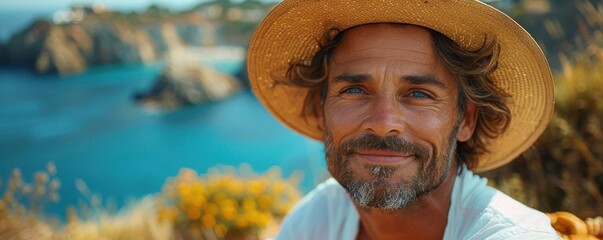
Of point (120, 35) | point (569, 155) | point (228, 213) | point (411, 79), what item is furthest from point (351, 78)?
point (120, 35)

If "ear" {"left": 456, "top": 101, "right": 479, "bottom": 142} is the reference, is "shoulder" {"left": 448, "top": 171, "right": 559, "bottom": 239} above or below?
below

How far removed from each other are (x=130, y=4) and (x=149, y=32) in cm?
40

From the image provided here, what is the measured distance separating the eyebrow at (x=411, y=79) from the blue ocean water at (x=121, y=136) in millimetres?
4737

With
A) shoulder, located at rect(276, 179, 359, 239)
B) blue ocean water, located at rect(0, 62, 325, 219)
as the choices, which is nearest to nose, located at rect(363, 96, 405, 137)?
shoulder, located at rect(276, 179, 359, 239)

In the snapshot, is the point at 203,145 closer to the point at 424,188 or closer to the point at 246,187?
the point at 246,187

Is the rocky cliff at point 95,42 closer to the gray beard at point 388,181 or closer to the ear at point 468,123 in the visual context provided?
the ear at point 468,123

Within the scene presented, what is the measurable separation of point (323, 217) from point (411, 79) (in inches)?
31.4

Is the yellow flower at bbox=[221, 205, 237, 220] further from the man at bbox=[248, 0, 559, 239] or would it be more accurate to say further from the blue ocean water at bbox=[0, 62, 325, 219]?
the man at bbox=[248, 0, 559, 239]

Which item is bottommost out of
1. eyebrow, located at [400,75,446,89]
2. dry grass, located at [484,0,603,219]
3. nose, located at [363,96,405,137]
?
dry grass, located at [484,0,603,219]

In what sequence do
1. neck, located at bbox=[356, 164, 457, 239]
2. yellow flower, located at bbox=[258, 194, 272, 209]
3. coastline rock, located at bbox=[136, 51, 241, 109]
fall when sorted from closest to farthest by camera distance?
neck, located at bbox=[356, 164, 457, 239] < yellow flower, located at bbox=[258, 194, 272, 209] < coastline rock, located at bbox=[136, 51, 241, 109]

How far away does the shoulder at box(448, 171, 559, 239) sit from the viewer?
191 centimetres

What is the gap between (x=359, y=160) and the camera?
6.82 feet

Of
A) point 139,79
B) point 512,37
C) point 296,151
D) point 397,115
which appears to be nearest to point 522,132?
point 512,37

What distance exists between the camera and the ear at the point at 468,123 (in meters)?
2.34
